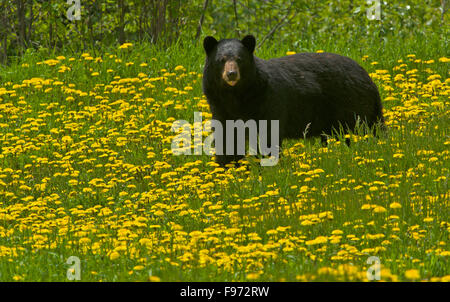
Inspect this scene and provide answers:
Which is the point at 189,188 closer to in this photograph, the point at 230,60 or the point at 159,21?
the point at 230,60

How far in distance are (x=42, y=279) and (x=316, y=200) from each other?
2421 millimetres

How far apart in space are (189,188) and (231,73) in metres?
1.23

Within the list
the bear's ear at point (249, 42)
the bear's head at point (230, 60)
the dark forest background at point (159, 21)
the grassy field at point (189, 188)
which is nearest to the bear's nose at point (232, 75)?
the bear's head at point (230, 60)

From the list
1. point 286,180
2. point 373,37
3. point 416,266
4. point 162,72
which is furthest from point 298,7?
point 416,266

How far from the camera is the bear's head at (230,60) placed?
7.25 meters

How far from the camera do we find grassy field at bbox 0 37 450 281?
4785mm

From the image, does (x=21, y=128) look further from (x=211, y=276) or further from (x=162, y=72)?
(x=211, y=276)

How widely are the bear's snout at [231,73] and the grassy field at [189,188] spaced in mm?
852

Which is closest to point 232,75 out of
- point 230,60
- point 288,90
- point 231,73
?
point 231,73

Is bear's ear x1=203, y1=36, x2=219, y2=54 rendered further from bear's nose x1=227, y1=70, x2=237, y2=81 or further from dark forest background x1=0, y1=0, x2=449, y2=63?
dark forest background x1=0, y1=0, x2=449, y2=63

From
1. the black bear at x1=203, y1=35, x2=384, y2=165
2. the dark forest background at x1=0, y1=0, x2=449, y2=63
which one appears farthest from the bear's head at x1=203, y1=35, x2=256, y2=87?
the dark forest background at x1=0, y1=0, x2=449, y2=63

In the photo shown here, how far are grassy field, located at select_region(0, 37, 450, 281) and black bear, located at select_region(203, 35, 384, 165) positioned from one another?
38cm

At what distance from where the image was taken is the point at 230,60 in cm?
736

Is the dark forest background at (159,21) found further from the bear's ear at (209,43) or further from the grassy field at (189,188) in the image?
the bear's ear at (209,43)
